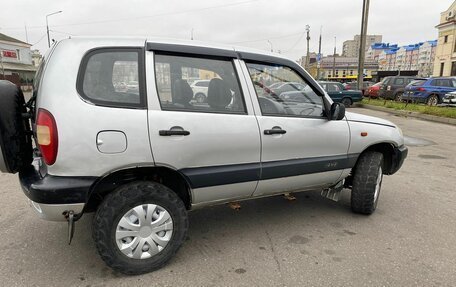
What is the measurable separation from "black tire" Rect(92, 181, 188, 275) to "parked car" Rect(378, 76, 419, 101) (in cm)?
1941

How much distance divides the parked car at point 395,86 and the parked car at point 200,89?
18996mm

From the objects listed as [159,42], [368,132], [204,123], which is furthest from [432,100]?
[159,42]

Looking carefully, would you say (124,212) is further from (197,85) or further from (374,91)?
(374,91)

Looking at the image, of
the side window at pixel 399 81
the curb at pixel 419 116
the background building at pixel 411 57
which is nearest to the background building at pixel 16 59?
the side window at pixel 399 81

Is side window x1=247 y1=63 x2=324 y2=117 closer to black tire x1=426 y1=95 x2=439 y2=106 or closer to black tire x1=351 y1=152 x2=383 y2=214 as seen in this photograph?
black tire x1=351 y1=152 x2=383 y2=214

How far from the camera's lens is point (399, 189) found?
4867 millimetres

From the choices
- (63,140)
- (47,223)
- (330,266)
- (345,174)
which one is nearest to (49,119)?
(63,140)

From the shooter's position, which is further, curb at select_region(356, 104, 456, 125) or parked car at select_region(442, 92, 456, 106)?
parked car at select_region(442, 92, 456, 106)

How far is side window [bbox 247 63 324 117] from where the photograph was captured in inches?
123

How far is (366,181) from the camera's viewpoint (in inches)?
147

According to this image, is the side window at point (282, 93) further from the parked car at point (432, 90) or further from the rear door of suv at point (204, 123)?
the parked car at point (432, 90)

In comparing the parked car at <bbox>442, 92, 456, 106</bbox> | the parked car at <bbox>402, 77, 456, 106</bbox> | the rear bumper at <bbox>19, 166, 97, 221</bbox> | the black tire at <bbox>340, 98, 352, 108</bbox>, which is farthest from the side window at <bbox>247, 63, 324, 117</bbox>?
the parked car at <bbox>402, 77, 456, 106</bbox>

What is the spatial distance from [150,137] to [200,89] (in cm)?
65

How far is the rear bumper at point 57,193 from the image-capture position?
236cm
